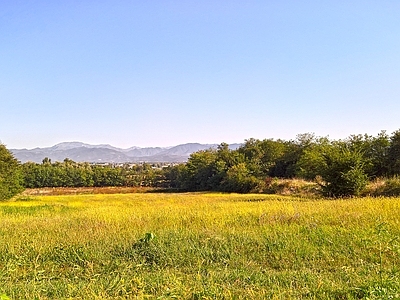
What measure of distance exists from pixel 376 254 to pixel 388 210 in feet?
17.3

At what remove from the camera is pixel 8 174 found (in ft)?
148

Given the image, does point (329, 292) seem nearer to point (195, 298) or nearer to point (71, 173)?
point (195, 298)

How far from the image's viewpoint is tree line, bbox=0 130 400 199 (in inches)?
979

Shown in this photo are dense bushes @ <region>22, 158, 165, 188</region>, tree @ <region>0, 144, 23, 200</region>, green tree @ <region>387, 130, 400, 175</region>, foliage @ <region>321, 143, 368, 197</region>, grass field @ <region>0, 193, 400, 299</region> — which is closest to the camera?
grass field @ <region>0, 193, 400, 299</region>

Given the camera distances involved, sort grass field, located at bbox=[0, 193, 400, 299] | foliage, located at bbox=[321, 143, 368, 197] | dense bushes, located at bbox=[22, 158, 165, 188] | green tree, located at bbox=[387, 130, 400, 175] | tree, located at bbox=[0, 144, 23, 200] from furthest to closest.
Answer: dense bushes, located at bbox=[22, 158, 165, 188]
tree, located at bbox=[0, 144, 23, 200]
green tree, located at bbox=[387, 130, 400, 175]
foliage, located at bbox=[321, 143, 368, 197]
grass field, located at bbox=[0, 193, 400, 299]

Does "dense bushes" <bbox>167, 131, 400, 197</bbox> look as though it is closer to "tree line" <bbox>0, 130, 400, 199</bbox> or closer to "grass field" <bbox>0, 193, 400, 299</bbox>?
"tree line" <bbox>0, 130, 400, 199</bbox>

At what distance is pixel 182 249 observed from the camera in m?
7.77

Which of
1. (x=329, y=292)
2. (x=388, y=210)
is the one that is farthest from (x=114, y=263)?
(x=388, y=210)

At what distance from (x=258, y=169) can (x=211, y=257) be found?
191 ft

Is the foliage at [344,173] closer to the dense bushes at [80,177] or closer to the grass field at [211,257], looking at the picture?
the grass field at [211,257]

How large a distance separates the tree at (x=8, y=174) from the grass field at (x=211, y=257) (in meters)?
36.4

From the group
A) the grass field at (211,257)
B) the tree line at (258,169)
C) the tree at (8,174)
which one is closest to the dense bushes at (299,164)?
the tree line at (258,169)

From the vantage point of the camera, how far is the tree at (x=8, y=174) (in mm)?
43112

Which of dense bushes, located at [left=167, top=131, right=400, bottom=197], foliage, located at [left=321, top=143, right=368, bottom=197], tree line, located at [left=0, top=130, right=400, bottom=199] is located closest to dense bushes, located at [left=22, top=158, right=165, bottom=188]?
tree line, located at [left=0, top=130, right=400, bottom=199]
